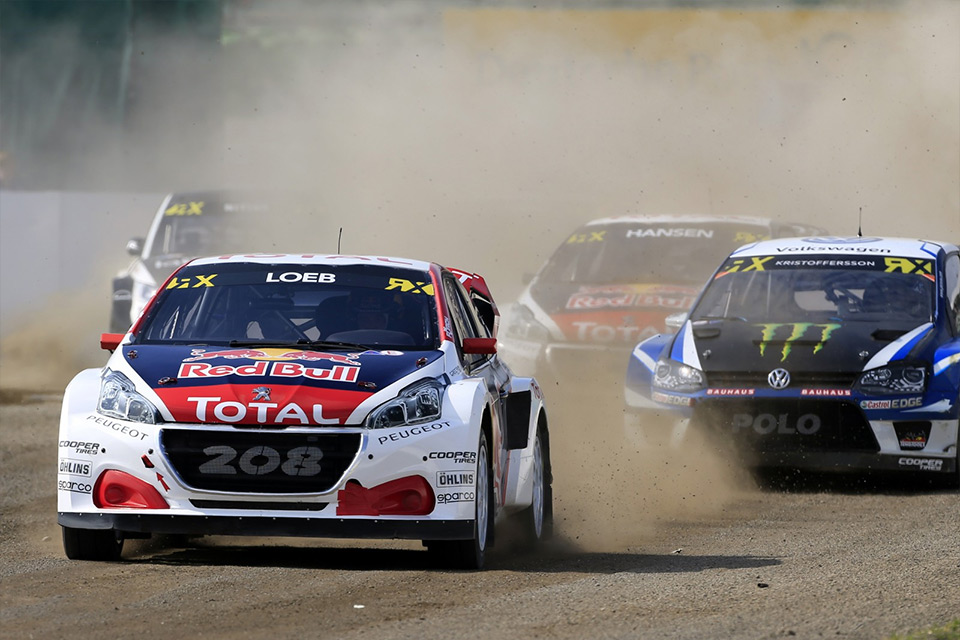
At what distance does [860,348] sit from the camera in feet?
34.4

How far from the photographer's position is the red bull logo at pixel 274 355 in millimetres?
7191

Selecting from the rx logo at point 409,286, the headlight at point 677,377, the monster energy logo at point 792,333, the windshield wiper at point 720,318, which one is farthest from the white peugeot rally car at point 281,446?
the windshield wiper at point 720,318

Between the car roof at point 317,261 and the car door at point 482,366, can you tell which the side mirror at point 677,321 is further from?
the car roof at point 317,261

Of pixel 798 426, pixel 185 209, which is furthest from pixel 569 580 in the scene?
pixel 185 209

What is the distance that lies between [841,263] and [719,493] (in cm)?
202

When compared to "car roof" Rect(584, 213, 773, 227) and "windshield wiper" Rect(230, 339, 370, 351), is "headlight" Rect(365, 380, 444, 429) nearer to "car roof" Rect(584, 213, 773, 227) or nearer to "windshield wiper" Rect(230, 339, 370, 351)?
"windshield wiper" Rect(230, 339, 370, 351)

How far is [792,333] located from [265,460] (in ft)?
15.3

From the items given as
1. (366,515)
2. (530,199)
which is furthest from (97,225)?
(366,515)

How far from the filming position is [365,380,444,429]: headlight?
690 centimetres

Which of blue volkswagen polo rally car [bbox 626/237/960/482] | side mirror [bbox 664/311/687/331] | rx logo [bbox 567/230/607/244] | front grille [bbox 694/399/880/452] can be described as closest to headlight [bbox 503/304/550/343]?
rx logo [bbox 567/230/607/244]

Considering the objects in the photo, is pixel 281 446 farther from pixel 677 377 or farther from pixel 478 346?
pixel 677 377

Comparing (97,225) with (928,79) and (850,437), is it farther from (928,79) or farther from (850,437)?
(850,437)

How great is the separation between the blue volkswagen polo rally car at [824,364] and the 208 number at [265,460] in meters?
4.16

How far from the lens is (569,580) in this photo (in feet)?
23.2
